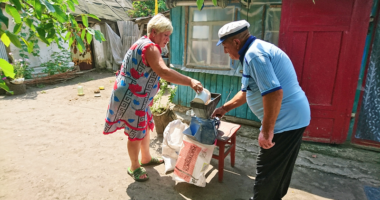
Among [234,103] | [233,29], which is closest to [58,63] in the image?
[234,103]

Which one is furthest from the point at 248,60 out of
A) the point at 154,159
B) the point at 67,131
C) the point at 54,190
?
the point at 67,131

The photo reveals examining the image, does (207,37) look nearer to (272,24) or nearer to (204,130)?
(272,24)

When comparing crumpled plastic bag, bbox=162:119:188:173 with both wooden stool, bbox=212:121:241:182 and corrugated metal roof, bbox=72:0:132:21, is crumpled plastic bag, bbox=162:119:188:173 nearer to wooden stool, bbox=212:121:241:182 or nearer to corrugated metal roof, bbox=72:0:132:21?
wooden stool, bbox=212:121:241:182

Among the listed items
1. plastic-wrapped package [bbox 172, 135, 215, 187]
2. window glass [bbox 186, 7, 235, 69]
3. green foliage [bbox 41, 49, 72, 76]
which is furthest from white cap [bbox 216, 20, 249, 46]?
Result: green foliage [bbox 41, 49, 72, 76]

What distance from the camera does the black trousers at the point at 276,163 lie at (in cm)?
197

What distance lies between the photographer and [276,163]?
2.04 metres

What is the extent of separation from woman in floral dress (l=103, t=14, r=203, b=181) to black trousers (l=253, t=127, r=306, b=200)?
915mm

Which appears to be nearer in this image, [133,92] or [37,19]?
[37,19]

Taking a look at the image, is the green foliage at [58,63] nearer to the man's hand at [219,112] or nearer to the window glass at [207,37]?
the window glass at [207,37]

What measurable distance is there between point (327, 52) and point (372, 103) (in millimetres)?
1089

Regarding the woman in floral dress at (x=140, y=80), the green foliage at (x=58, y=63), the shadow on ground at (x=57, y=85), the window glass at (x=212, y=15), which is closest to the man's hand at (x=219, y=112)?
the woman in floral dress at (x=140, y=80)

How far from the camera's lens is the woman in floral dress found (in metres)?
2.36

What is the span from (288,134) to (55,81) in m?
9.11

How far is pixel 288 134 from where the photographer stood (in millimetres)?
1941
